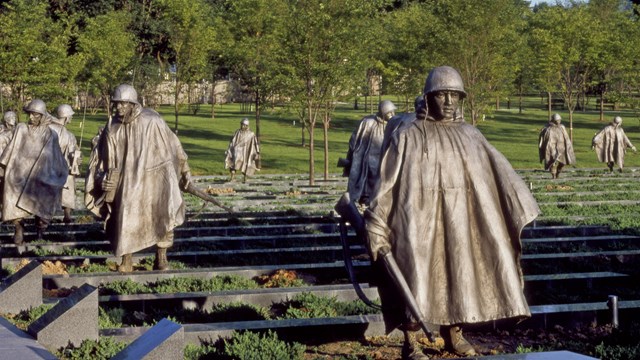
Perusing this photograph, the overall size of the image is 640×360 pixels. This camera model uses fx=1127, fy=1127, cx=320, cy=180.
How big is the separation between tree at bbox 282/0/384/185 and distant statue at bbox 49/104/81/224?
9.84 metres

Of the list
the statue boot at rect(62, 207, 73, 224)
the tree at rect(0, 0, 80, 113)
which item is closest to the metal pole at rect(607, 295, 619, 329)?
the statue boot at rect(62, 207, 73, 224)

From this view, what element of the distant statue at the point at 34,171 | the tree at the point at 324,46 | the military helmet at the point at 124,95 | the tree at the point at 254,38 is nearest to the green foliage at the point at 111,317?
the military helmet at the point at 124,95

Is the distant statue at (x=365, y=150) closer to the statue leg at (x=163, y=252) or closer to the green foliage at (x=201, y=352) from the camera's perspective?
the statue leg at (x=163, y=252)

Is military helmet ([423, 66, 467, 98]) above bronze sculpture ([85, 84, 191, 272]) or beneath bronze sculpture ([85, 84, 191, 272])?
above

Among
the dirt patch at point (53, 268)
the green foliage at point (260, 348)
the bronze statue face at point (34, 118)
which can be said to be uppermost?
the bronze statue face at point (34, 118)

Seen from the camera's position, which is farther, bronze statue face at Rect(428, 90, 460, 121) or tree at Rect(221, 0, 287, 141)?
tree at Rect(221, 0, 287, 141)

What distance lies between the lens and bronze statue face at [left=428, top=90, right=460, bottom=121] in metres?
7.64

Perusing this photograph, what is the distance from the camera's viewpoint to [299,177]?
34562mm

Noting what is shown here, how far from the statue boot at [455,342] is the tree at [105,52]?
39.2 meters

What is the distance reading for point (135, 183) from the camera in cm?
1296

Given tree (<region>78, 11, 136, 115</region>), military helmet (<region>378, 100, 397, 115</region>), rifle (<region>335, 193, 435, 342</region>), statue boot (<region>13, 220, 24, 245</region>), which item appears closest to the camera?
rifle (<region>335, 193, 435, 342</region>)

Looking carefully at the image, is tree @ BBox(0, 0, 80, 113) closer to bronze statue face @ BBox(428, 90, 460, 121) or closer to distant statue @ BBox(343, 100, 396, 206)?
distant statue @ BBox(343, 100, 396, 206)

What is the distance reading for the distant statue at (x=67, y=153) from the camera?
67.6ft

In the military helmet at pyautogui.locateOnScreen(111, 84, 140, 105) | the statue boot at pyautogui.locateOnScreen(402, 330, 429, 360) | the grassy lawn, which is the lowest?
the grassy lawn
